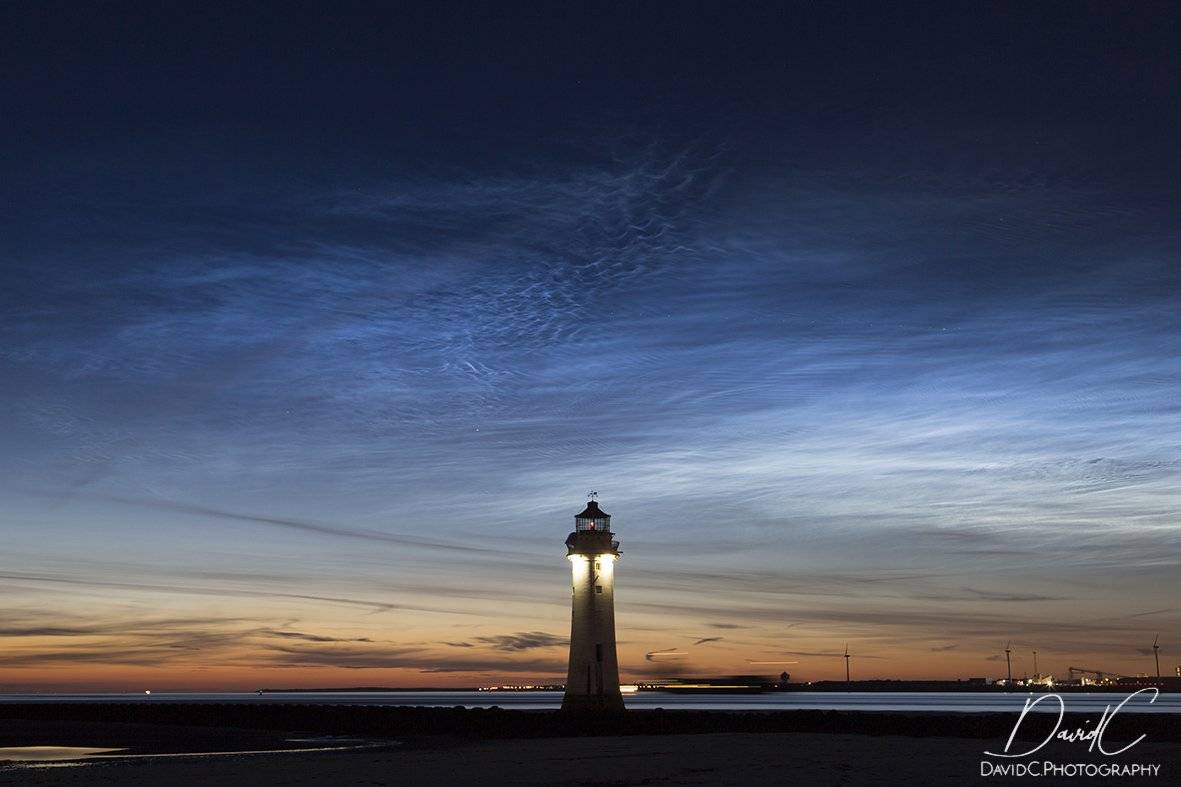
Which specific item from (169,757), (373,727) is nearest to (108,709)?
(373,727)

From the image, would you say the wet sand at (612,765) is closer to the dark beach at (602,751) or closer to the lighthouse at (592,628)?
the dark beach at (602,751)

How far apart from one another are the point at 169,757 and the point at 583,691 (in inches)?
703

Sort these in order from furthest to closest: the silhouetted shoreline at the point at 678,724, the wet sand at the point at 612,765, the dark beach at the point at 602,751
A: the silhouetted shoreline at the point at 678,724, the dark beach at the point at 602,751, the wet sand at the point at 612,765

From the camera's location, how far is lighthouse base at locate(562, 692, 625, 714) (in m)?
50.3

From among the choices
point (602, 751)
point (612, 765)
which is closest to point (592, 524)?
point (602, 751)

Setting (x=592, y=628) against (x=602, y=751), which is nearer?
(x=602, y=751)

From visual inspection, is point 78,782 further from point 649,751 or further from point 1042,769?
point 1042,769

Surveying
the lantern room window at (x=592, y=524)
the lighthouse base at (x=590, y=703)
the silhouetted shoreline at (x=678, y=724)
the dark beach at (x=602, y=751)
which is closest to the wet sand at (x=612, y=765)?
the dark beach at (x=602, y=751)

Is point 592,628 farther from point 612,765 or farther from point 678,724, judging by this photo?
point 612,765

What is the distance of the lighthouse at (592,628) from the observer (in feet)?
165

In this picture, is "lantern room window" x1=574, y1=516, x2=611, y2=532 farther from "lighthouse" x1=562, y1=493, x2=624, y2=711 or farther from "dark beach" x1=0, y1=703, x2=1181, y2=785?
"dark beach" x1=0, y1=703, x2=1181, y2=785

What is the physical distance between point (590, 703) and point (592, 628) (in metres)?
3.40

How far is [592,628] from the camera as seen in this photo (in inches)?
1986

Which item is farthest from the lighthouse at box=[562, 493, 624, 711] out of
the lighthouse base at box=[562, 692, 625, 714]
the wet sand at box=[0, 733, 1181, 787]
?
the wet sand at box=[0, 733, 1181, 787]
